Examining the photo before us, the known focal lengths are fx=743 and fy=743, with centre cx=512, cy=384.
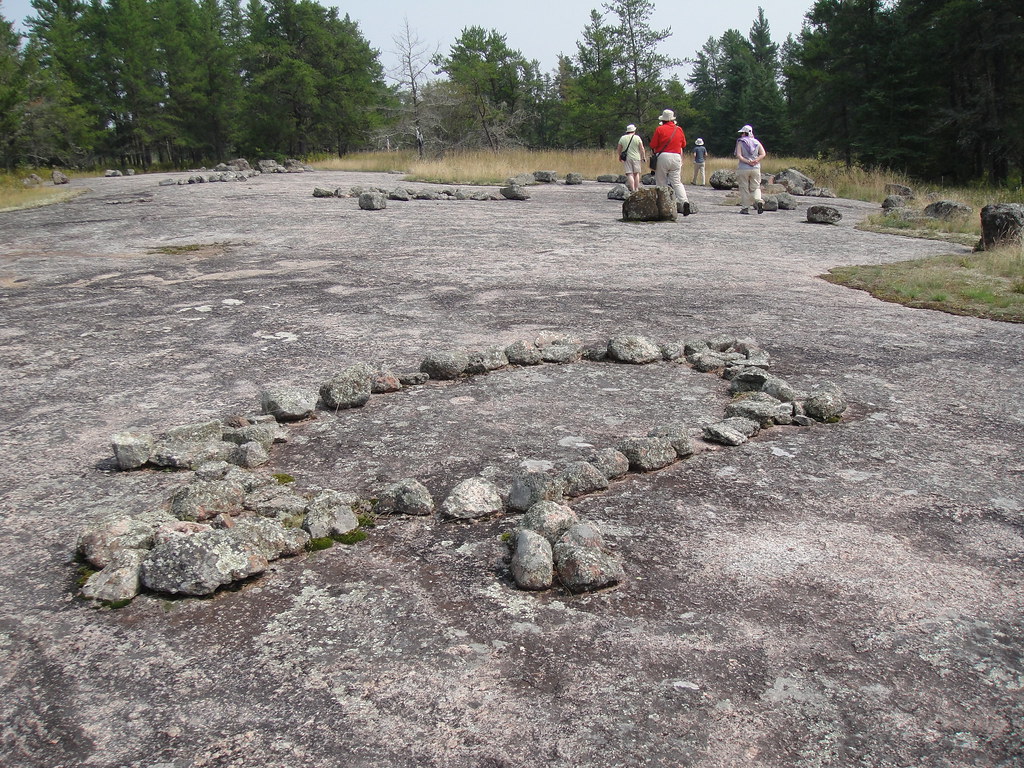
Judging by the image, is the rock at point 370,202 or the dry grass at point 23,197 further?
the dry grass at point 23,197

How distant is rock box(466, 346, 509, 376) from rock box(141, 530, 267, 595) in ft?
7.91

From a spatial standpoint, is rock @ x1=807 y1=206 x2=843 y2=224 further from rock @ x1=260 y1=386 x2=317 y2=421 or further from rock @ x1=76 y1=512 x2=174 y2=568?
rock @ x1=76 y1=512 x2=174 y2=568

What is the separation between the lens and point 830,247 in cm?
1019

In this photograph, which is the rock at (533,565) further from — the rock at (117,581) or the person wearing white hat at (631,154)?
the person wearing white hat at (631,154)

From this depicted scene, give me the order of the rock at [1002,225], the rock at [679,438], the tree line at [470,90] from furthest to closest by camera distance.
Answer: the tree line at [470,90] → the rock at [1002,225] → the rock at [679,438]

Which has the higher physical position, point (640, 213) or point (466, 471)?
point (640, 213)

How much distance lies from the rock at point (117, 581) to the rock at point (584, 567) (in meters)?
1.38

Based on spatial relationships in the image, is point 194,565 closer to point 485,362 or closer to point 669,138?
point 485,362

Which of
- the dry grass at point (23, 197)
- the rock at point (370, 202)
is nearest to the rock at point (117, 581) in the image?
the rock at point (370, 202)

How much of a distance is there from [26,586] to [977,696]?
2902mm

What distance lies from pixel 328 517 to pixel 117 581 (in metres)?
0.72

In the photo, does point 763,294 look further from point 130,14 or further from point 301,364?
point 130,14

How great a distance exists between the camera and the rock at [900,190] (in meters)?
17.7

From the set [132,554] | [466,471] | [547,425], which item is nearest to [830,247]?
[547,425]
